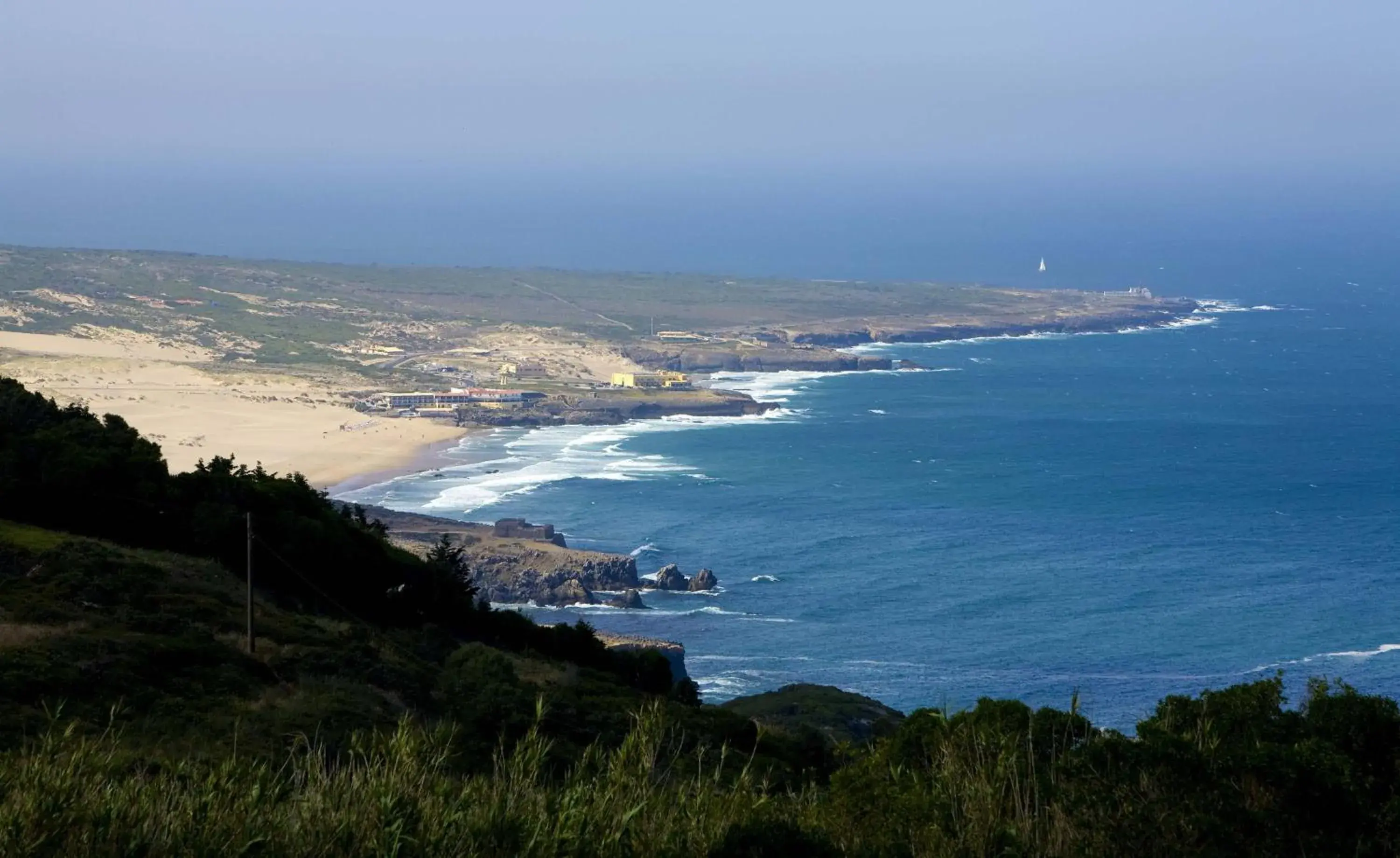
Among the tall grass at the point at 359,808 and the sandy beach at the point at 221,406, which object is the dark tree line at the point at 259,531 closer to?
the tall grass at the point at 359,808

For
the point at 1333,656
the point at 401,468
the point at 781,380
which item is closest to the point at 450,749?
the point at 1333,656

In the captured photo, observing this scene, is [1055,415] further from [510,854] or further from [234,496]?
[510,854]

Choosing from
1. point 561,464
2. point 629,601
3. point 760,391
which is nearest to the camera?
point 629,601

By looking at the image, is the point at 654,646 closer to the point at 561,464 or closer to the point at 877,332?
the point at 561,464

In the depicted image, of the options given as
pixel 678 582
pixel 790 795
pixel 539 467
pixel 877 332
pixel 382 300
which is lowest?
pixel 678 582

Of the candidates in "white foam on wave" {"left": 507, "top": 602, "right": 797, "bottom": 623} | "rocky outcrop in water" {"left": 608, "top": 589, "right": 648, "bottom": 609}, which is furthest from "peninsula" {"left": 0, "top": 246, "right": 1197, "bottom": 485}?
"rocky outcrop in water" {"left": 608, "top": 589, "right": 648, "bottom": 609}

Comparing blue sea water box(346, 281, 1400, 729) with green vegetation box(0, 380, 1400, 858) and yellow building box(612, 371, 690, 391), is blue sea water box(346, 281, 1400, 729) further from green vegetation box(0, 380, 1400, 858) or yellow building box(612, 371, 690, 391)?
green vegetation box(0, 380, 1400, 858)
